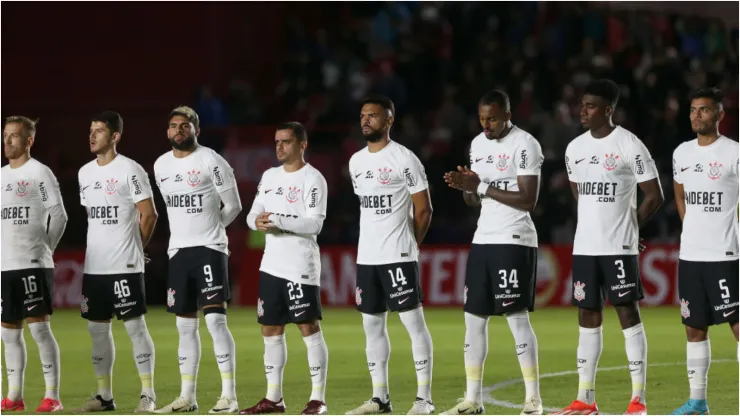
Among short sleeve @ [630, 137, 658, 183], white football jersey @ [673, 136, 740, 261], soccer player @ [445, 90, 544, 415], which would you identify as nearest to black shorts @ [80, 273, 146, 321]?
soccer player @ [445, 90, 544, 415]

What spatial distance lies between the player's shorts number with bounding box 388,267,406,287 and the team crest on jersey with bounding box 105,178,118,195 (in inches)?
102

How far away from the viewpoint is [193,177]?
1159 cm

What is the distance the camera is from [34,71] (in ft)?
91.2

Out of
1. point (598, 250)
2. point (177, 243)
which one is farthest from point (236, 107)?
point (598, 250)

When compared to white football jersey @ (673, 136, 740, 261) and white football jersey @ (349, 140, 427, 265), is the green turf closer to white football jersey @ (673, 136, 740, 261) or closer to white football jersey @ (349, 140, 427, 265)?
white football jersey @ (349, 140, 427, 265)

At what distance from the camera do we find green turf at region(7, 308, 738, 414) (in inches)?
481

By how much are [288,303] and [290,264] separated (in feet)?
1.06

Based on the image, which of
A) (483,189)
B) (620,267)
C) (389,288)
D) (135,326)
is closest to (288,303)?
(389,288)

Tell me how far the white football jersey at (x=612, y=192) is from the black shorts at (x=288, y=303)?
224 centimetres

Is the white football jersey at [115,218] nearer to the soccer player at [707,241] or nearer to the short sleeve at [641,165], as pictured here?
the short sleeve at [641,165]

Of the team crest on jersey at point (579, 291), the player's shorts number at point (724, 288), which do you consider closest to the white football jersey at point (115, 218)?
the team crest on jersey at point (579, 291)

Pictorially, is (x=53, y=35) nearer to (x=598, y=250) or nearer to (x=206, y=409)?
(x=206, y=409)

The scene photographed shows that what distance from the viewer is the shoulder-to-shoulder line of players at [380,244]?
34.3 feet

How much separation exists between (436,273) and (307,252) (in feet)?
38.3
